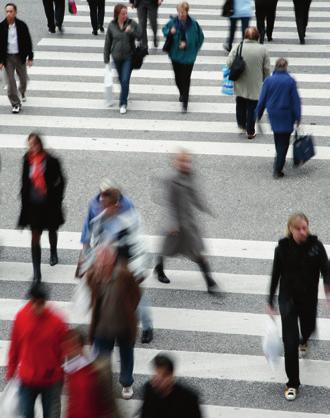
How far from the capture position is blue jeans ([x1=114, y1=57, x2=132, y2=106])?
16250 mm

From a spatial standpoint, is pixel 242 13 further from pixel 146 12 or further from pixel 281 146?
pixel 281 146

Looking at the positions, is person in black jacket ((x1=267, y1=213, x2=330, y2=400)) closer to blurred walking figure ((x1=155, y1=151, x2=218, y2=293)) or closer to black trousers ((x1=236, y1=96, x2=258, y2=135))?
blurred walking figure ((x1=155, y1=151, x2=218, y2=293))

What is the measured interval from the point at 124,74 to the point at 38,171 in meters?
5.34

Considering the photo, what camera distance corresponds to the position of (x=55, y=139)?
15547 millimetres

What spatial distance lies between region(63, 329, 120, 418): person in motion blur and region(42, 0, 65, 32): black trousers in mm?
13124

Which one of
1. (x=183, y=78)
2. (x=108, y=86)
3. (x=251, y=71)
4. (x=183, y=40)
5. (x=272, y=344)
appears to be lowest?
(x=272, y=344)

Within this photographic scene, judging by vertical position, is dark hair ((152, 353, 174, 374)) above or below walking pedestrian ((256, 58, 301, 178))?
above

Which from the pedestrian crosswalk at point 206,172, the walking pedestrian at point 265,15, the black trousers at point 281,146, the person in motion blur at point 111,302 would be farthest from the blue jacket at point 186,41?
the person in motion blur at point 111,302

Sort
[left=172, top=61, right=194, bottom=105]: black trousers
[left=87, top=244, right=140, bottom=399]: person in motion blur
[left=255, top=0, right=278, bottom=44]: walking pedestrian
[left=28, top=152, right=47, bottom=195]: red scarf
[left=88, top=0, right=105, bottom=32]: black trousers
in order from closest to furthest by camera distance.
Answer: [left=87, top=244, right=140, bottom=399]: person in motion blur, [left=28, top=152, right=47, bottom=195]: red scarf, [left=172, top=61, right=194, bottom=105]: black trousers, [left=255, top=0, right=278, bottom=44]: walking pedestrian, [left=88, top=0, right=105, bottom=32]: black trousers

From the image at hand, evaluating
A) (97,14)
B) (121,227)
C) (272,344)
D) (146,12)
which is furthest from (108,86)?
(272,344)

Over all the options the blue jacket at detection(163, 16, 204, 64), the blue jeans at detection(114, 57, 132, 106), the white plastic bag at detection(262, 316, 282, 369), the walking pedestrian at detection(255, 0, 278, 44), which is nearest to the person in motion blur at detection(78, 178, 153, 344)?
the white plastic bag at detection(262, 316, 282, 369)

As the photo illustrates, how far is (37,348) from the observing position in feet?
26.1

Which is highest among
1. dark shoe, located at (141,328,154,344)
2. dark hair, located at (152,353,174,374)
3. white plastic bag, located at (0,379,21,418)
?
dark hair, located at (152,353,174,374)

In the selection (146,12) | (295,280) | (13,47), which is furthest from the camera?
(146,12)
